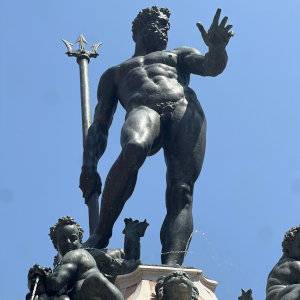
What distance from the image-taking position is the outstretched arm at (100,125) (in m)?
15.7

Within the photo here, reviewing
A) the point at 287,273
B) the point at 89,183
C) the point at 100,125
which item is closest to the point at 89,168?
the point at 89,183

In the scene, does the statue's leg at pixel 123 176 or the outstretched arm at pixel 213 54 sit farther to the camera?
the outstretched arm at pixel 213 54

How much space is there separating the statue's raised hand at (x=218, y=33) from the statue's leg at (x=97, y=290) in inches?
175

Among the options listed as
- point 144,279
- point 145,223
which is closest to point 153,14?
point 145,223

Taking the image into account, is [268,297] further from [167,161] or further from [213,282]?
[167,161]

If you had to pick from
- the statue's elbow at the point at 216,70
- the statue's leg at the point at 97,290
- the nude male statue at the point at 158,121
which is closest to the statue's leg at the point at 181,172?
the nude male statue at the point at 158,121

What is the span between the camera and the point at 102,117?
1622 centimetres

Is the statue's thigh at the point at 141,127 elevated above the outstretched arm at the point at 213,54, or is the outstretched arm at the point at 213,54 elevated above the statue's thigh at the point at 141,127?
the outstretched arm at the point at 213,54

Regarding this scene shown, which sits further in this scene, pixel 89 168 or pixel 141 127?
pixel 89 168

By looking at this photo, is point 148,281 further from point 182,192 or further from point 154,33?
point 154,33

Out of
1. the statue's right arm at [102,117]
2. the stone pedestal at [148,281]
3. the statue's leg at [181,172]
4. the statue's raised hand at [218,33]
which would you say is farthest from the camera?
the statue's right arm at [102,117]

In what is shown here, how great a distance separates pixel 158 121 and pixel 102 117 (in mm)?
1466

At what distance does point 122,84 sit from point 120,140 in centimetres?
134

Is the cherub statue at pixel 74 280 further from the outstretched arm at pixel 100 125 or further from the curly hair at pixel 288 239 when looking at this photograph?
the outstretched arm at pixel 100 125
